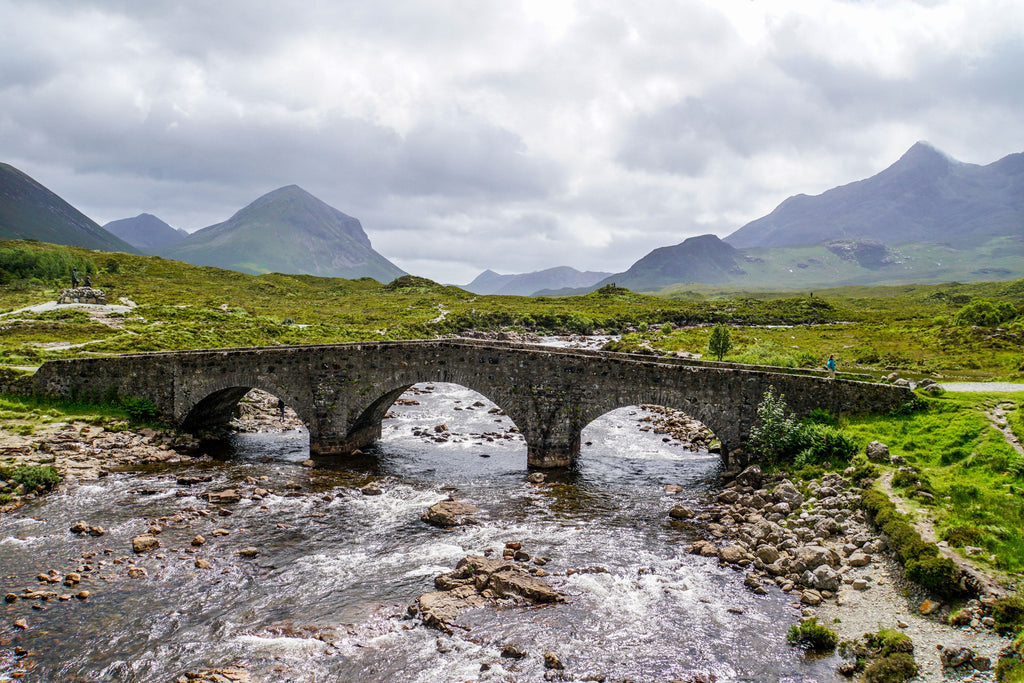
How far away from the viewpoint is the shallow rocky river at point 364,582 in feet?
50.4

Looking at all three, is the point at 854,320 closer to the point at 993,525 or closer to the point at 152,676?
the point at 993,525

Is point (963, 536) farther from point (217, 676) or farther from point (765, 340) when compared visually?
point (765, 340)

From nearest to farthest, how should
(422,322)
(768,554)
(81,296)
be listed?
1. (768,554)
2. (81,296)
3. (422,322)

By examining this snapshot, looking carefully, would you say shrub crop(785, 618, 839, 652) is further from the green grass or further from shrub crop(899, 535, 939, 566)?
the green grass

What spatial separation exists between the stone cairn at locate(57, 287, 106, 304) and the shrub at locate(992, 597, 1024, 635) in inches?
3812

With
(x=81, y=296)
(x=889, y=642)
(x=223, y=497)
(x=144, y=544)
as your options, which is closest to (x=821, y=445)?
(x=889, y=642)

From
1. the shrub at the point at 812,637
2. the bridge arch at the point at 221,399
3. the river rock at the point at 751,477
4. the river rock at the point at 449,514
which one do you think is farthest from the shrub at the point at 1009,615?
the bridge arch at the point at 221,399

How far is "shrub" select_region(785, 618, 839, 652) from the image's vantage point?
15.3m

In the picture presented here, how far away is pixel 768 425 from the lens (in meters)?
27.7

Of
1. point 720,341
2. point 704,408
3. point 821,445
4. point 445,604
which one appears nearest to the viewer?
point 445,604

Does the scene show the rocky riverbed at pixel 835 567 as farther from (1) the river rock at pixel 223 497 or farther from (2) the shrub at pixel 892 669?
(1) the river rock at pixel 223 497

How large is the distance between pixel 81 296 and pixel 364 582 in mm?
83059

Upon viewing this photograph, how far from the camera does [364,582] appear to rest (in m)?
19.9

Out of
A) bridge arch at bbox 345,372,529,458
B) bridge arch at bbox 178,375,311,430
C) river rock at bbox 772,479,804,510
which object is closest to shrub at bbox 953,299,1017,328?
river rock at bbox 772,479,804,510
